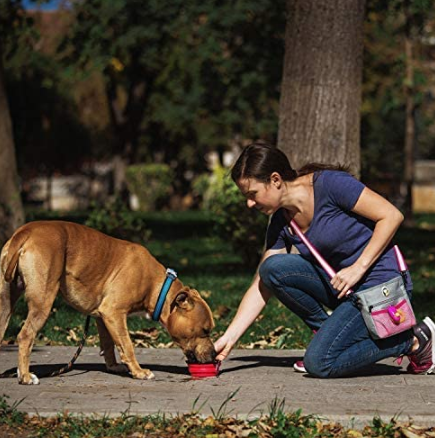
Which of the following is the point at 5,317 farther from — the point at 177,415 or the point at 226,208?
the point at 226,208

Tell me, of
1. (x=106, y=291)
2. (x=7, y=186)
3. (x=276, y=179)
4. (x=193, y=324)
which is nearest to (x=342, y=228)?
(x=276, y=179)

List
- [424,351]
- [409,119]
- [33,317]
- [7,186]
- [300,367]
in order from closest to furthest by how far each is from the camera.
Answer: [33,317]
[424,351]
[300,367]
[7,186]
[409,119]

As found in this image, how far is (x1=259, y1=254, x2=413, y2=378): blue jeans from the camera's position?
6121 mm

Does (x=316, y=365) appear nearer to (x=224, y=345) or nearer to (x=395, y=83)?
(x=224, y=345)

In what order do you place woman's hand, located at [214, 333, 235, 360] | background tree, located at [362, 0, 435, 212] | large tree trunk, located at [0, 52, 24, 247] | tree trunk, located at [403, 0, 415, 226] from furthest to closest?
tree trunk, located at [403, 0, 415, 226]
background tree, located at [362, 0, 435, 212]
large tree trunk, located at [0, 52, 24, 247]
woman's hand, located at [214, 333, 235, 360]

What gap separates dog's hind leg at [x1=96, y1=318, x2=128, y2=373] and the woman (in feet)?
2.30

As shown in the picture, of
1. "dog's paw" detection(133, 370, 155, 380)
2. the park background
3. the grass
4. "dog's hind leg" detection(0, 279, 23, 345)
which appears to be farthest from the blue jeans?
"dog's hind leg" detection(0, 279, 23, 345)

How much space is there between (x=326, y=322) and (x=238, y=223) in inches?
239

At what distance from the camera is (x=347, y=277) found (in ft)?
19.5

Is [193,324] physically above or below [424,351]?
above

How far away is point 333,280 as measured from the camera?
235 inches

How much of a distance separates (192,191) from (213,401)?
27.3m

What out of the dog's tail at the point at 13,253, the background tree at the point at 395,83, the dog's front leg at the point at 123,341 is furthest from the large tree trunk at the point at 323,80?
the background tree at the point at 395,83

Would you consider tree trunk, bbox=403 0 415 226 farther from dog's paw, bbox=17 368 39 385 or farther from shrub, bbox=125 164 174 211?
dog's paw, bbox=17 368 39 385
